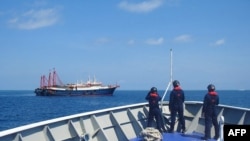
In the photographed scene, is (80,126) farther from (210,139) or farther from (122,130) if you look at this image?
(210,139)

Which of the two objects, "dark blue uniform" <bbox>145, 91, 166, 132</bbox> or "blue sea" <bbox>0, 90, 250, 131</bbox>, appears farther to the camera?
"blue sea" <bbox>0, 90, 250, 131</bbox>

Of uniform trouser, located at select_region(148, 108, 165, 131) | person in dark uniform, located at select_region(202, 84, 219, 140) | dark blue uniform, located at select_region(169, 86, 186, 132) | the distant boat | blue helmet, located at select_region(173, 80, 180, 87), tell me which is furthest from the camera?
the distant boat

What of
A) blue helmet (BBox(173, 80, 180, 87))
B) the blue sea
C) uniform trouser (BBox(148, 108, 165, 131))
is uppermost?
blue helmet (BBox(173, 80, 180, 87))

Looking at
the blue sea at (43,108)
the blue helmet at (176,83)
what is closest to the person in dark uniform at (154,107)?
the blue helmet at (176,83)

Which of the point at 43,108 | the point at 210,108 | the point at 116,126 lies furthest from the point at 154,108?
the point at 43,108

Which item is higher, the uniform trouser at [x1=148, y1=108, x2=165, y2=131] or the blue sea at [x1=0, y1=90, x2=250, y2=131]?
the uniform trouser at [x1=148, y1=108, x2=165, y2=131]

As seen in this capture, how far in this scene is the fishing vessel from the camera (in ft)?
25.0

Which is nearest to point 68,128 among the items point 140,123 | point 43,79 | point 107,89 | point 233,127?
point 140,123

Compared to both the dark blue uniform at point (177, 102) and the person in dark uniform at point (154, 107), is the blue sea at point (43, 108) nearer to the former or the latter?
the person in dark uniform at point (154, 107)

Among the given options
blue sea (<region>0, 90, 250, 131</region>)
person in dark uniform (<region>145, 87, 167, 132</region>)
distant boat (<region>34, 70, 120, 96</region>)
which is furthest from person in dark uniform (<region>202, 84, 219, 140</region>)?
distant boat (<region>34, 70, 120, 96</region>)

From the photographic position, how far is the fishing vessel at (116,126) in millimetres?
7625

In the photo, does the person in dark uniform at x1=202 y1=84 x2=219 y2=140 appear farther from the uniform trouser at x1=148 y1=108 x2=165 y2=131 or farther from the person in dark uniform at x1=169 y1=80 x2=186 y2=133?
Result: the uniform trouser at x1=148 y1=108 x2=165 y2=131

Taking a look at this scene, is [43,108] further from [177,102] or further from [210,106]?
[210,106]

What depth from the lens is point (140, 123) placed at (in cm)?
1259
